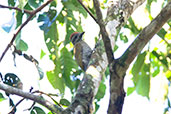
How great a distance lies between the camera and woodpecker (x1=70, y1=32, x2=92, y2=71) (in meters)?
4.60

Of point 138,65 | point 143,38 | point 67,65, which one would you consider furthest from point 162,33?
point 143,38

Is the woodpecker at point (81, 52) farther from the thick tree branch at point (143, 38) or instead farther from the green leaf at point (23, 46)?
the thick tree branch at point (143, 38)

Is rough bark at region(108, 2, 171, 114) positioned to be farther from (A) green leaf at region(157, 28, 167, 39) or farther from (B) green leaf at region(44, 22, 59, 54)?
(B) green leaf at region(44, 22, 59, 54)

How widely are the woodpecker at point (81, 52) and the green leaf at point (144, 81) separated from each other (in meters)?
0.92

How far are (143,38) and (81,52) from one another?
2791 millimetres

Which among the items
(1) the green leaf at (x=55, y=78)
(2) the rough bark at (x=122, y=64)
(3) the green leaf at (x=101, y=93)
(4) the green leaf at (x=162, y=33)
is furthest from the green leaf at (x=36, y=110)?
(4) the green leaf at (x=162, y=33)

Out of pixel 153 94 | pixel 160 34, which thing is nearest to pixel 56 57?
pixel 160 34

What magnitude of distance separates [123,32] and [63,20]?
1.75 metres

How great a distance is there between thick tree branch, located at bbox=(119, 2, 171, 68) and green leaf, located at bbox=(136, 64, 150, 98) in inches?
91.8

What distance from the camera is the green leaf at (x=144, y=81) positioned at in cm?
441

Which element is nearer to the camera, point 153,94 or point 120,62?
point 120,62

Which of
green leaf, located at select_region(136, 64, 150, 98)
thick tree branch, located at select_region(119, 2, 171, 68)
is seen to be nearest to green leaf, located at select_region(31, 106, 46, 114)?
thick tree branch, located at select_region(119, 2, 171, 68)

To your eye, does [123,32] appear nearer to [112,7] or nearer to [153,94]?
[153,94]

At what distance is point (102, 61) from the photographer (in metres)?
2.83
